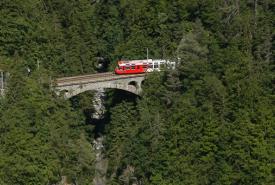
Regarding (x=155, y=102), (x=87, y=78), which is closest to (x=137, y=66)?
(x=87, y=78)

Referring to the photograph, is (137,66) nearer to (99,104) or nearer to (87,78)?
(87,78)

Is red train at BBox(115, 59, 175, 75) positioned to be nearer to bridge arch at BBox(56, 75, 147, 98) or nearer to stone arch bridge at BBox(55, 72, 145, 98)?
stone arch bridge at BBox(55, 72, 145, 98)

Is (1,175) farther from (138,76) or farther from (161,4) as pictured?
(161,4)

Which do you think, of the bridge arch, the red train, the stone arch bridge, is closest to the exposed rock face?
the stone arch bridge

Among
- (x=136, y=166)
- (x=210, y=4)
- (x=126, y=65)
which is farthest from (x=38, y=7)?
(x=136, y=166)

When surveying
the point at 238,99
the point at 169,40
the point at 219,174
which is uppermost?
the point at 169,40
